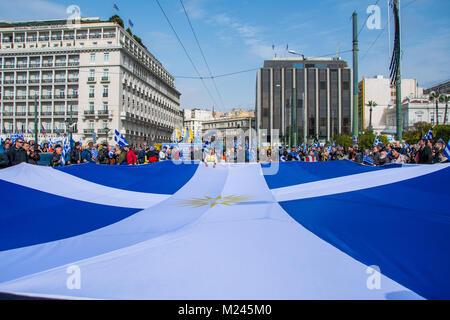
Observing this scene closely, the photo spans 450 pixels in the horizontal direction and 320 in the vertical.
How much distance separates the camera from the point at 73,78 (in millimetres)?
61875

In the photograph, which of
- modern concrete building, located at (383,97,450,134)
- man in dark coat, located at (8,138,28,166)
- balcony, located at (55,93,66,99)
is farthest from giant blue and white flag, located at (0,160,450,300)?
modern concrete building, located at (383,97,450,134)

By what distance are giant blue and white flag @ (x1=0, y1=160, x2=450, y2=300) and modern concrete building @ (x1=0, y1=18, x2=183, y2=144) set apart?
181 feet

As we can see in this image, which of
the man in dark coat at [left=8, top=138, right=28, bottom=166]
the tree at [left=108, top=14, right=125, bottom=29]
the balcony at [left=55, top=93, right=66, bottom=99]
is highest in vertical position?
the tree at [left=108, top=14, right=125, bottom=29]

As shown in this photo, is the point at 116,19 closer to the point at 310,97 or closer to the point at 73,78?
the point at 73,78

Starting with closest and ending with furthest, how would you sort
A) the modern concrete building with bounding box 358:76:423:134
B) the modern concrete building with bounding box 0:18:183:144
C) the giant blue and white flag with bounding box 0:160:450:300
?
the giant blue and white flag with bounding box 0:160:450:300 < the modern concrete building with bounding box 0:18:183:144 < the modern concrete building with bounding box 358:76:423:134

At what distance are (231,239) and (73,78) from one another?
221 feet

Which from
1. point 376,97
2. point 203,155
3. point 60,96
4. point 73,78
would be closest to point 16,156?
point 203,155

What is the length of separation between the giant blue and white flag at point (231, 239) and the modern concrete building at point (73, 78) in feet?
181

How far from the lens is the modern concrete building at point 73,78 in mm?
59812

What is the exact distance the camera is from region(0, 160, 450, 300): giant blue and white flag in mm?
2557

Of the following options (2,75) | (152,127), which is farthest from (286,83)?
(2,75)

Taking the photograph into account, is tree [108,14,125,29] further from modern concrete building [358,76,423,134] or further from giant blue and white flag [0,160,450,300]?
modern concrete building [358,76,423,134]

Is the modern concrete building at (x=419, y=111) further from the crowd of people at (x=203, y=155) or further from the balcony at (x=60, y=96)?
the crowd of people at (x=203, y=155)
